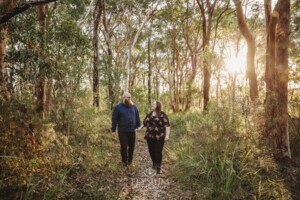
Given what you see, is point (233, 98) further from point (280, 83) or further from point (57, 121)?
A: point (57, 121)

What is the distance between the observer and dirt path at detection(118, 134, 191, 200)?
5.25m

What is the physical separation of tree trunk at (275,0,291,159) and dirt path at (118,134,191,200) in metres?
2.81

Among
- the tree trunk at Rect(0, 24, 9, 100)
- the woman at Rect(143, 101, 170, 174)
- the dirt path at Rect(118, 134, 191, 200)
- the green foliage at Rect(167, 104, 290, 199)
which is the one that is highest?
the tree trunk at Rect(0, 24, 9, 100)

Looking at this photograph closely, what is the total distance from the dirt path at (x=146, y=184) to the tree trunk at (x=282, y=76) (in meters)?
2.81

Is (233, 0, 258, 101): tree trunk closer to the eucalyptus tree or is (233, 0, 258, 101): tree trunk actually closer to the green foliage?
the green foliage

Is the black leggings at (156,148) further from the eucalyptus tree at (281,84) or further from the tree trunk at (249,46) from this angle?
the tree trunk at (249,46)

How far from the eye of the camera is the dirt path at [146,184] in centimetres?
525

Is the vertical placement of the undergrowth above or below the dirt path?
above

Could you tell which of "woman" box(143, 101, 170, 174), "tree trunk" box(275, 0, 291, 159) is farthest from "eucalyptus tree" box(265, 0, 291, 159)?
"woman" box(143, 101, 170, 174)

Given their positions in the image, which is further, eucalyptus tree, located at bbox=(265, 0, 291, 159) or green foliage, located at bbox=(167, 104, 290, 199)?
eucalyptus tree, located at bbox=(265, 0, 291, 159)

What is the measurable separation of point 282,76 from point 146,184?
162 inches

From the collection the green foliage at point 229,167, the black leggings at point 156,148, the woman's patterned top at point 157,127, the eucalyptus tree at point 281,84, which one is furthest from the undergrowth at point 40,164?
the eucalyptus tree at point 281,84

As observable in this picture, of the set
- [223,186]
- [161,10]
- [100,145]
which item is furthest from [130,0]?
[223,186]

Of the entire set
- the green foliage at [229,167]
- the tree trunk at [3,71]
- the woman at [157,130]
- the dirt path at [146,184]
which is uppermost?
the tree trunk at [3,71]
